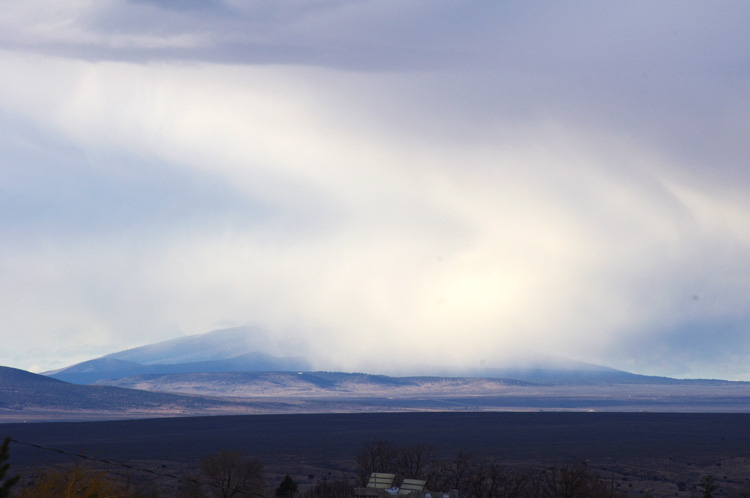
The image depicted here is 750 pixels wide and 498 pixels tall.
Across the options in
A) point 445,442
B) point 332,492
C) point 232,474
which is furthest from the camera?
point 445,442

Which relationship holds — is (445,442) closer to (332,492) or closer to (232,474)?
(232,474)

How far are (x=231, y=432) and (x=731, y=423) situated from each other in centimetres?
9907

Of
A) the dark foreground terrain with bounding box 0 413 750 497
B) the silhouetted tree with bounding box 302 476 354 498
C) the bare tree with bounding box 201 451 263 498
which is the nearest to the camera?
the silhouetted tree with bounding box 302 476 354 498

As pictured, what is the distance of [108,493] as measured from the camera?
32562 millimetres

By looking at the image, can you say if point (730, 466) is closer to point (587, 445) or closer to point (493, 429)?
point (587, 445)

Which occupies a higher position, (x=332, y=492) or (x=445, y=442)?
(x=332, y=492)

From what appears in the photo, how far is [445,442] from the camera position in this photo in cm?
12644

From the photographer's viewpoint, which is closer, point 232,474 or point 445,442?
point 232,474

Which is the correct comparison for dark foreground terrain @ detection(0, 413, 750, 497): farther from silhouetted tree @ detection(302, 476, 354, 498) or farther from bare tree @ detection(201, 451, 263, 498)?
silhouetted tree @ detection(302, 476, 354, 498)

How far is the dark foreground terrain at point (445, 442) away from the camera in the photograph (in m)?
91.7

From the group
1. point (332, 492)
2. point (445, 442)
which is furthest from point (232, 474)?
point (445, 442)

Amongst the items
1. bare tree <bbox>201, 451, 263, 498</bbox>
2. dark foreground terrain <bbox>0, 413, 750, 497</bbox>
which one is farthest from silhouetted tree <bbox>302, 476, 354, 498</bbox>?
dark foreground terrain <bbox>0, 413, 750, 497</bbox>

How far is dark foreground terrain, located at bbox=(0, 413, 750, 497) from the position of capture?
91688mm

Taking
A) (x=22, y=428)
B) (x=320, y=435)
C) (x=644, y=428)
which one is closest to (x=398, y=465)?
(x=320, y=435)
